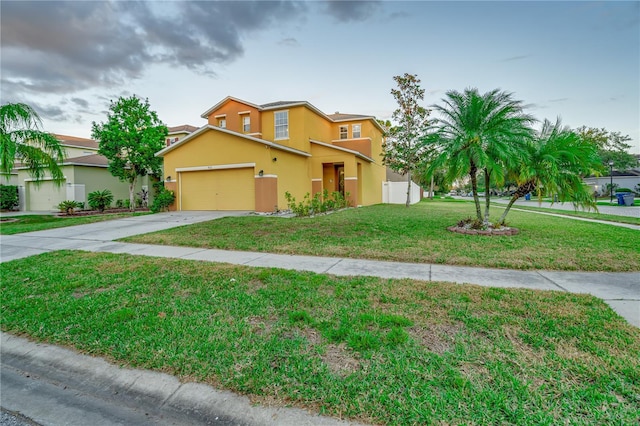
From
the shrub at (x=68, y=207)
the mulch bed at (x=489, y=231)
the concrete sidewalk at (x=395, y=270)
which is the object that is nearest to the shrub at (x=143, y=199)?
the shrub at (x=68, y=207)

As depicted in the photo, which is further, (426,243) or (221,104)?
(221,104)

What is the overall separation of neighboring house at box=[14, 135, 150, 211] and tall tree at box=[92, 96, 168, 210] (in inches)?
86.0

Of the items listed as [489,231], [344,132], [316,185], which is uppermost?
[344,132]

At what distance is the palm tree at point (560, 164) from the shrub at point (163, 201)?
1649 cm

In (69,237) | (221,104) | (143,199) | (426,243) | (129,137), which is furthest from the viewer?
(143,199)

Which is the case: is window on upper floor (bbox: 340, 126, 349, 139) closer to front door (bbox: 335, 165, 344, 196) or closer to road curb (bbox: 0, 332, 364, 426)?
front door (bbox: 335, 165, 344, 196)

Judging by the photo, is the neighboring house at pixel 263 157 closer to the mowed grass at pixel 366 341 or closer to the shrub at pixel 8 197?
the mowed grass at pixel 366 341

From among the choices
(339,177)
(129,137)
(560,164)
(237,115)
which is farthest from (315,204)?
(129,137)

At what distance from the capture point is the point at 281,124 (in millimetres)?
19219

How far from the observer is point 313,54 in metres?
14.1

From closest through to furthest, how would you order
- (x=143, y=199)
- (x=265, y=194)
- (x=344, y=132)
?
(x=265, y=194), (x=344, y=132), (x=143, y=199)

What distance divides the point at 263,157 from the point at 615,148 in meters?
49.8

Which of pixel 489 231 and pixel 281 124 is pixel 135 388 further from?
pixel 281 124

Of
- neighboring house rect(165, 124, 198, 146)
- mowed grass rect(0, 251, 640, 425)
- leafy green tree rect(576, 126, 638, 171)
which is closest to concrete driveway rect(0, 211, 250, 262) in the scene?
mowed grass rect(0, 251, 640, 425)
